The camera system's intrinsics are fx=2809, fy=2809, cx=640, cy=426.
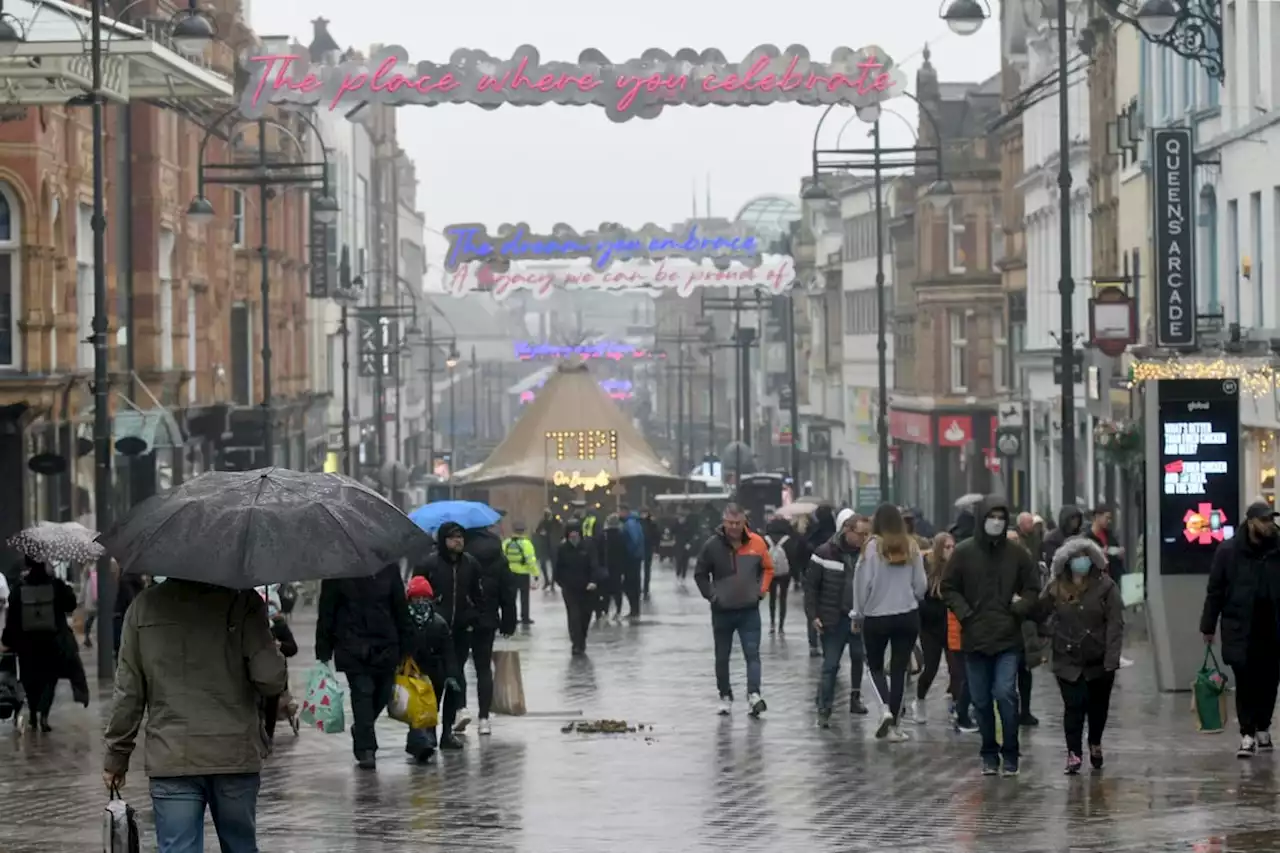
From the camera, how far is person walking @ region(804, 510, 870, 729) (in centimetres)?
2069

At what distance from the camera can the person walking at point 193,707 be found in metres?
9.73

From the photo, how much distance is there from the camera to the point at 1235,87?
34.9 meters

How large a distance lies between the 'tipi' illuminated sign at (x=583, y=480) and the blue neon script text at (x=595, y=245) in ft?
20.8

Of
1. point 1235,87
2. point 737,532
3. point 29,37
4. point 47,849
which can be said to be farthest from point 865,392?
point 47,849

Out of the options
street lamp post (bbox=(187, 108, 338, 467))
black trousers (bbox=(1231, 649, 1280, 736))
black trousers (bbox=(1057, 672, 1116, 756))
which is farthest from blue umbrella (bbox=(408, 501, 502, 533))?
street lamp post (bbox=(187, 108, 338, 467))

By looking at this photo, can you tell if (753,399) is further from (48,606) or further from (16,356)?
(48,606)

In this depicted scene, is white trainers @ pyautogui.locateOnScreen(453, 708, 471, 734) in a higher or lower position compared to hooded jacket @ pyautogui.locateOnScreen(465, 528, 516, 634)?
lower

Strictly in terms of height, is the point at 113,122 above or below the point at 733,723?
above

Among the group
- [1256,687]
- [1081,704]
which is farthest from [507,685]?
[1256,687]

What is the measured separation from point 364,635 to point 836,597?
16.1 ft

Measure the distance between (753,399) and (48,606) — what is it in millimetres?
124645

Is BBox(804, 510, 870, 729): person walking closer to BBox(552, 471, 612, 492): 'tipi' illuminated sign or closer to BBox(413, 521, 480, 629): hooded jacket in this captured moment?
BBox(413, 521, 480, 629): hooded jacket

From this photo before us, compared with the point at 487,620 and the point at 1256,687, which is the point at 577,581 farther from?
the point at 1256,687

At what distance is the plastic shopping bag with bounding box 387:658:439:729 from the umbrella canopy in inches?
201
